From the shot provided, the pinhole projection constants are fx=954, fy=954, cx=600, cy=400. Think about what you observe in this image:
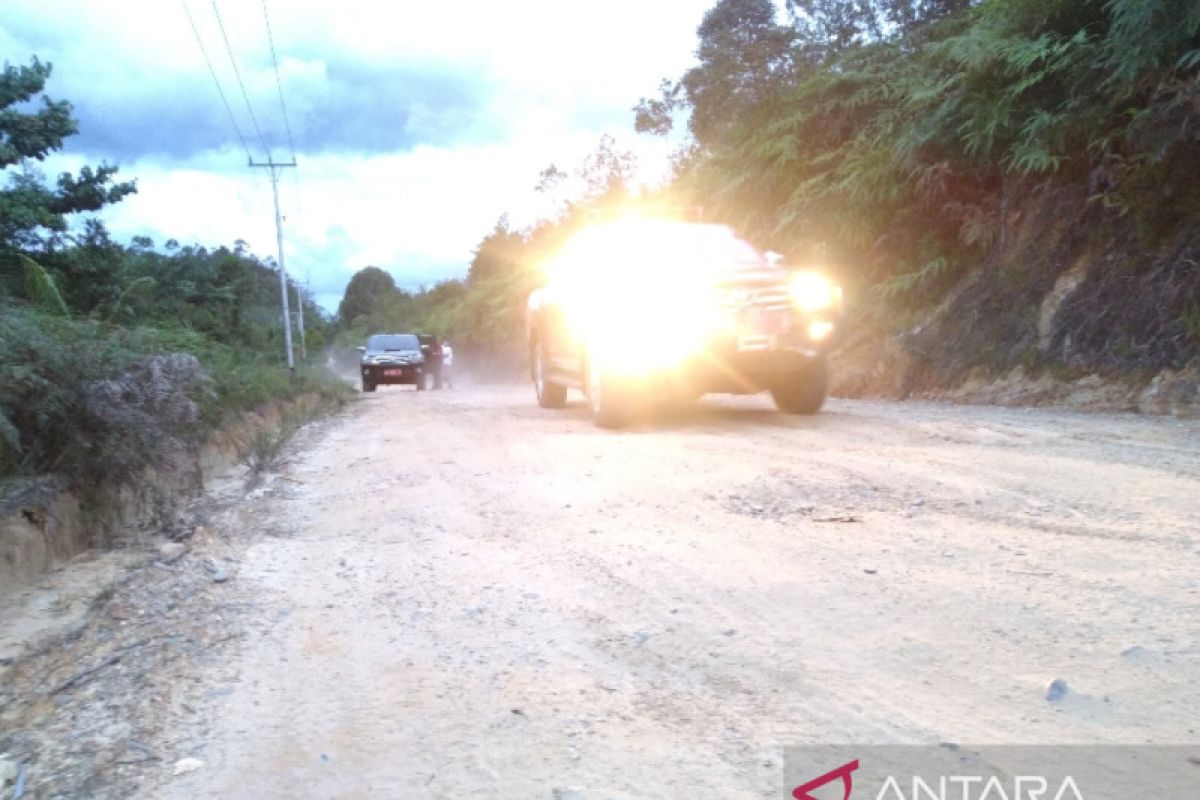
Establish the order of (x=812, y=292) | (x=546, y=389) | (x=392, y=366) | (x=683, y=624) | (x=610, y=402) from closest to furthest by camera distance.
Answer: (x=683, y=624) < (x=610, y=402) < (x=812, y=292) < (x=546, y=389) < (x=392, y=366)

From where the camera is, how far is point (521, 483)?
628 centimetres

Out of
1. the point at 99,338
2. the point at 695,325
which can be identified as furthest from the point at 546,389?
the point at 99,338

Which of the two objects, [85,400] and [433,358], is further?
[433,358]

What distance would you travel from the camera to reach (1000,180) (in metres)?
12.7

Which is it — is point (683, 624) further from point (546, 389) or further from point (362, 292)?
point (362, 292)

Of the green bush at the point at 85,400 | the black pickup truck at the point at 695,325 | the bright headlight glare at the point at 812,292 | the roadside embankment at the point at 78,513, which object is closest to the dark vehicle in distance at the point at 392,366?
the black pickup truck at the point at 695,325

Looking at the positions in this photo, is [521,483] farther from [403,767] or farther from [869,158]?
[869,158]

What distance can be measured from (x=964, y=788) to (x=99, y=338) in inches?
211

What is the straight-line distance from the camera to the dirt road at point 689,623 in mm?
2631

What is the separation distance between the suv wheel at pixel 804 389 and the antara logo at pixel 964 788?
21.8ft

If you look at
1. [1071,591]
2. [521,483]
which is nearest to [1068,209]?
[521,483]

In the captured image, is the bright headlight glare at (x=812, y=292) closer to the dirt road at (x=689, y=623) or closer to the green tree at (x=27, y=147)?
the dirt road at (x=689, y=623)

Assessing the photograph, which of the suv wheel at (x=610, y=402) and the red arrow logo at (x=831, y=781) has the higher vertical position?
the suv wheel at (x=610, y=402)

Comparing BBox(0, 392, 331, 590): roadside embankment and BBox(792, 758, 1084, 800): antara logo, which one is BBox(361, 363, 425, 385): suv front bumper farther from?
BBox(792, 758, 1084, 800): antara logo
